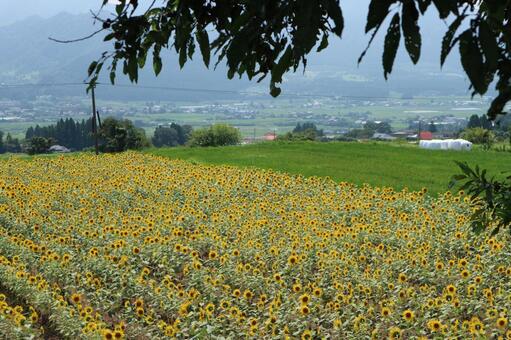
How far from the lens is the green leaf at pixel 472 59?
1325 mm

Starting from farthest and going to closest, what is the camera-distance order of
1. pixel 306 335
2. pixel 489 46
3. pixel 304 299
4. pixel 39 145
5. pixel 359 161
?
pixel 39 145, pixel 359 161, pixel 304 299, pixel 306 335, pixel 489 46

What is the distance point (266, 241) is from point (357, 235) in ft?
4.18

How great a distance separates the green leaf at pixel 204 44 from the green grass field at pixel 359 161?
12.1 m

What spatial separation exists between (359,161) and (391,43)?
62.5ft

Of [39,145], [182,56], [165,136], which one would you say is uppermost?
[182,56]

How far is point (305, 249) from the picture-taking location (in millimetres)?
8680

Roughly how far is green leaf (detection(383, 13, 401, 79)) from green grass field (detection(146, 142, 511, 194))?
42.3 feet

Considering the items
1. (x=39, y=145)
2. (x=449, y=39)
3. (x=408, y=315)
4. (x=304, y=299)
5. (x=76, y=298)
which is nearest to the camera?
(x=449, y=39)

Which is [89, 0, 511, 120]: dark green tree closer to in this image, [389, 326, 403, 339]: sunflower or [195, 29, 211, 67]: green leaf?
[195, 29, 211, 67]: green leaf

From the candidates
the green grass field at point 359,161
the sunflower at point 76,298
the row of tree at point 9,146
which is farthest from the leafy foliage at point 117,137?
the row of tree at point 9,146

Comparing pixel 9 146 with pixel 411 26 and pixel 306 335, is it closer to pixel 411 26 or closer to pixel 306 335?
pixel 306 335

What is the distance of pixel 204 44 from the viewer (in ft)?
7.56

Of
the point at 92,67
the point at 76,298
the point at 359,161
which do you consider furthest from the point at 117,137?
the point at 92,67

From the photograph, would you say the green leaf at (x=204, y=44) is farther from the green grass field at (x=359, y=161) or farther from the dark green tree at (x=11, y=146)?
the dark green tree at (x=11, y=146)
